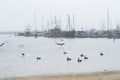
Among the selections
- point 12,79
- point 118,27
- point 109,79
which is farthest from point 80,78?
point 118,27

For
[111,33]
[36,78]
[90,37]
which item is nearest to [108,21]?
[111,33]

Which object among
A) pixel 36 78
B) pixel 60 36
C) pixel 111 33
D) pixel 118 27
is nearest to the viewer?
pixel 36 78

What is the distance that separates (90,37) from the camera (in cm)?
18212

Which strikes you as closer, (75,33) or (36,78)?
(36,78)

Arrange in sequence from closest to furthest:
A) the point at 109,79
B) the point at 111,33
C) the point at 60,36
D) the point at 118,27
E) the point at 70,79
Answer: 1. the point at 109,79
2. the point at 70,79
3. the point at 111,33
4. the point at 60,36
5. the point at 118,27

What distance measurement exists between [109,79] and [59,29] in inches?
5740

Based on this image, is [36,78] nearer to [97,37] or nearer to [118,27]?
[97,37]

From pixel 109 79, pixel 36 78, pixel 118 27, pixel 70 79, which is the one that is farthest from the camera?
pixel 118 27

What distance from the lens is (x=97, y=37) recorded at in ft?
591

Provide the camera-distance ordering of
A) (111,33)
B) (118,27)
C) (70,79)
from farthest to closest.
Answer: (118,27)
(111,33)
(70,79)

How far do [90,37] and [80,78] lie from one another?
14606 centimetres

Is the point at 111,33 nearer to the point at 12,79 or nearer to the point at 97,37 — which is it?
the point at 97,37

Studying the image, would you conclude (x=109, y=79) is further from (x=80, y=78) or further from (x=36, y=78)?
(x=36, y=78)

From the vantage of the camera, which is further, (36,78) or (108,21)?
(108,21)
